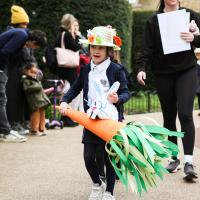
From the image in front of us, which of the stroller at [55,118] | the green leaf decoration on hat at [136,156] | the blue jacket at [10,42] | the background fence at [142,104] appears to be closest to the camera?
the green leaf decoration on hat at [136,156]

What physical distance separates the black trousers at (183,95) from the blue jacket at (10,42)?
2.66 meters

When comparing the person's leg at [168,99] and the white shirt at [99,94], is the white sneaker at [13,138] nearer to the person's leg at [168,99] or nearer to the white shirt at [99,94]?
the person's leg at [168,99]

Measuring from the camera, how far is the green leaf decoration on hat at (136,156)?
450cm

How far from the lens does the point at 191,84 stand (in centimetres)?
589

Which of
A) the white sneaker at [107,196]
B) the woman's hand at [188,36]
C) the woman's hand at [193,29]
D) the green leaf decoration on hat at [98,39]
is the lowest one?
the white sneaker at [107,196]

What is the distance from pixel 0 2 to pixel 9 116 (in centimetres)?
456

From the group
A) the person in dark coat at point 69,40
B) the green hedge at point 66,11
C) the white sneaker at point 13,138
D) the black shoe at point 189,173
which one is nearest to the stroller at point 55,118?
the person in dark coat at point 69,40

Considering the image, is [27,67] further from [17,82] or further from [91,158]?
[91,158]

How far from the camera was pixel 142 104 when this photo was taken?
46.5 ft

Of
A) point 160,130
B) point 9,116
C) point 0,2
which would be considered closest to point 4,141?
point 9,116

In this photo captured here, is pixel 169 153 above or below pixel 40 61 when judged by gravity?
above

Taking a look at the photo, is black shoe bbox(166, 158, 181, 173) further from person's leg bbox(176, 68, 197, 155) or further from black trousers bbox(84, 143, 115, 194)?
black trousers bbox(84, 143, 115, 194)

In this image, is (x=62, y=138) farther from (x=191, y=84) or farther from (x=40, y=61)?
(x=40, y=61)

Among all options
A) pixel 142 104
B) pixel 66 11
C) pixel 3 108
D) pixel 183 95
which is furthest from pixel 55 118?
pixel 183 95
